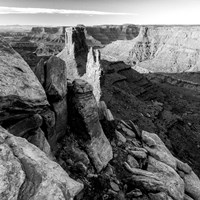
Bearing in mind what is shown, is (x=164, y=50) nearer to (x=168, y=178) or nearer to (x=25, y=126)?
(x=168, y=178)

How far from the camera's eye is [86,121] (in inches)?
573

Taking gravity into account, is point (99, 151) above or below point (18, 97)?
below

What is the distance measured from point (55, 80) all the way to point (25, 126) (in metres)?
4.21

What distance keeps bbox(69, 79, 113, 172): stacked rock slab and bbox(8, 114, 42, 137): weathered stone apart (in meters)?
4.07

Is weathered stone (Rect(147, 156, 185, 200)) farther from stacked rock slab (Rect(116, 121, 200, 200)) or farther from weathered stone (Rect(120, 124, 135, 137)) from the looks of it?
weathered stone (Rect(120, 124, 135, 137))

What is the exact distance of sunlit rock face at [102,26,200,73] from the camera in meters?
136

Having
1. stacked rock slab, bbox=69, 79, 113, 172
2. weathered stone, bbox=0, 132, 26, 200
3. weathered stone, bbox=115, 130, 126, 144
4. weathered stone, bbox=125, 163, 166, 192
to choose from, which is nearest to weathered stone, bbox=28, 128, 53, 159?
stacked rock slab, bbox=69, 79, 113, 172

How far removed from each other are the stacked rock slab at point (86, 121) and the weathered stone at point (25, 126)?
4065mm

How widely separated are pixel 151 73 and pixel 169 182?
388 ft

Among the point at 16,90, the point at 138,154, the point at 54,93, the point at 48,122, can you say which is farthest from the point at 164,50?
the point at 16,90

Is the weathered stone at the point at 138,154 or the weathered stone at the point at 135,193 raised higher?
the weathered stone at the point at 138,154

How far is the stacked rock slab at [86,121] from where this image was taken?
14.5 meters

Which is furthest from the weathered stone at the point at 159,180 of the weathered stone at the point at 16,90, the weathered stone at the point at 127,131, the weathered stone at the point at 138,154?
the weathered stone at the point at 16,90

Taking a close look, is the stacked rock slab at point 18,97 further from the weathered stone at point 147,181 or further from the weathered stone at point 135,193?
the weathered stone at point 147,181
